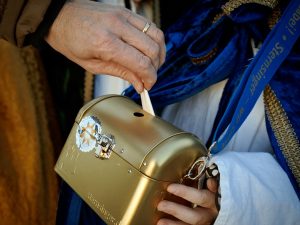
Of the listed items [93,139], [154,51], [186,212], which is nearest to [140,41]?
[154,51]

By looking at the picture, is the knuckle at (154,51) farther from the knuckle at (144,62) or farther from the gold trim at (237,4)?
the gold trim at (237,4)

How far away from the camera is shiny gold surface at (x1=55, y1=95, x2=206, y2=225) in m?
0.52

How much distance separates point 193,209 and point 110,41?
30 centimetres

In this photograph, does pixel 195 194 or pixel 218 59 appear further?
pixel 218 59

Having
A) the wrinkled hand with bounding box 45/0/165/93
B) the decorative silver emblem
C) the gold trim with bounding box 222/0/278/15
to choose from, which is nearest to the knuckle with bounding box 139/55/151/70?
the wrinkled hand with bounding box 45/0/165/93

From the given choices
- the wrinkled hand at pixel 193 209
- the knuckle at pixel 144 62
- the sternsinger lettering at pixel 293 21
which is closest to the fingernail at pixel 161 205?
the wrinkled hand at pixel 193 209

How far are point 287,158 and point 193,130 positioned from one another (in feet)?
0.71

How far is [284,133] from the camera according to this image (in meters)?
0.65

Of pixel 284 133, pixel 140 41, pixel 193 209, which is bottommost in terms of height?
pixel 193 209

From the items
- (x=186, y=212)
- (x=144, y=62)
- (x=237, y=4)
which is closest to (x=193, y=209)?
(x=186, y=212)

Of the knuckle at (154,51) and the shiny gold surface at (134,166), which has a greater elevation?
the knuckle at (154,51)

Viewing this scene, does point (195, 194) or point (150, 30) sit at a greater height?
point (150, 30)

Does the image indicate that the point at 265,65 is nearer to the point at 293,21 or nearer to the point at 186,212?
the point at 293,21

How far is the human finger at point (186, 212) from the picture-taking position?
1.79ft
